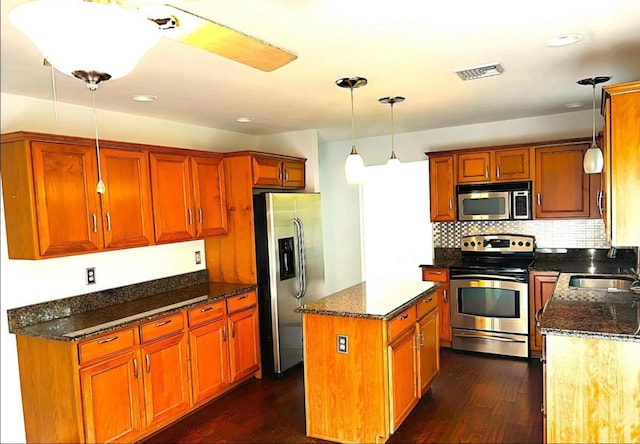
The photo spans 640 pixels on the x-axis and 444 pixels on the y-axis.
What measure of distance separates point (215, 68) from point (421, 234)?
11.5 ft

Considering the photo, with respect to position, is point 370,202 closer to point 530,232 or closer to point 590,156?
point 530,232

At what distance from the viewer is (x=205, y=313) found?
3.51 meters

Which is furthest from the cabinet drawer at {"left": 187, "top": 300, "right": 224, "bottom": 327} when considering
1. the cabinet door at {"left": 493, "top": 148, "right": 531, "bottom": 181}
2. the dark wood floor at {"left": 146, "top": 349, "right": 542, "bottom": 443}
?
the cabinet door at {"left": 493, "top": 148, "right": 531, "bottom": 181}

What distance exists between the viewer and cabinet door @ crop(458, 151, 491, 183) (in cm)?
462

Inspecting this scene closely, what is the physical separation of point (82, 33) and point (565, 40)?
2.26 meters

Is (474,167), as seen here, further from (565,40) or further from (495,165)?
(565,40)

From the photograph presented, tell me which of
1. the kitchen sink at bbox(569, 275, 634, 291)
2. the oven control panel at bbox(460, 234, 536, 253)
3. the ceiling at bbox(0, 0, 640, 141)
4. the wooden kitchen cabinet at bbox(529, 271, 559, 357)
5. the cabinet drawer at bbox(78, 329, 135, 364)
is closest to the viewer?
the ceiling at bbox(0, 0, 640, 141)

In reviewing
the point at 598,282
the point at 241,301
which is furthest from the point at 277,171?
the point at 598,282

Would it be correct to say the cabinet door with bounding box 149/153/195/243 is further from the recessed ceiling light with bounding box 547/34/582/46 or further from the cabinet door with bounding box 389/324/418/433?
the recessed ceiling light with bounding box 547/34/582/46

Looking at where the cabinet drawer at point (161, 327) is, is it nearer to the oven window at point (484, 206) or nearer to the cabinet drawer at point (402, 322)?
the cabinet drawer at point (402, 322)

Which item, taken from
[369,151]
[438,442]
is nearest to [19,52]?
Result: [438,442]

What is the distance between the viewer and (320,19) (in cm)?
192

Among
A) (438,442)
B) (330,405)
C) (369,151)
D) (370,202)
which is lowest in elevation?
(438,442)

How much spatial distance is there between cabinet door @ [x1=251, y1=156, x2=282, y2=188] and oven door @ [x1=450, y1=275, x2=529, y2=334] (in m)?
2.02
